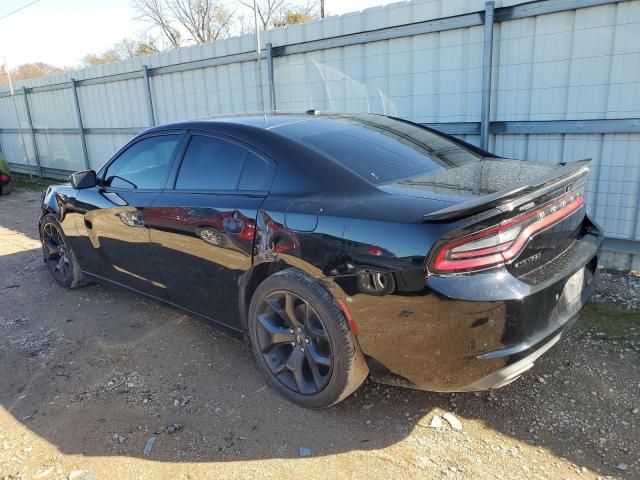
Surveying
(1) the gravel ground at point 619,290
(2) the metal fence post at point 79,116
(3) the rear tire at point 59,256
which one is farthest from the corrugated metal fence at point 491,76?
(2) the metal fence post at point 79,116

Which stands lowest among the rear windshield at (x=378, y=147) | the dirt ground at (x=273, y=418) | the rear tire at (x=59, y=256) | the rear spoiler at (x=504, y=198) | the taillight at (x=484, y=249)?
the dirt ground at (x=273, y=418)

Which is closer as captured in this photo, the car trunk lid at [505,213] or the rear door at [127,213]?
the car trunk lid at [505,213]

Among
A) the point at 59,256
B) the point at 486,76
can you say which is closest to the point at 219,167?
the point at 59,256

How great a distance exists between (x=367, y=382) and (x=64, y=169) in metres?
11.8

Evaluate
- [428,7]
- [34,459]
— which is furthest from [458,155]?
[34,459]

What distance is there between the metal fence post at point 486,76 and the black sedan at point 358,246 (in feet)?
5.27

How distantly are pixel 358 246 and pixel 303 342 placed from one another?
722 millimetres

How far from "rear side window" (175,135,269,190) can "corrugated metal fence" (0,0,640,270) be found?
294 centimetres

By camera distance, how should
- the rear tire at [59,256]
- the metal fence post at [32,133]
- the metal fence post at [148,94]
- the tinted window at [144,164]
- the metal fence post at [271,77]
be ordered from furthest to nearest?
the metal fence post at [32,133]
the metal fence post at [148,94]
the metal fence post at [271,77]
the rear tire at [59,256]
the tinted window at [144,164]

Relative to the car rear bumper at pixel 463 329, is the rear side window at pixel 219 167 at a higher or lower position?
higher

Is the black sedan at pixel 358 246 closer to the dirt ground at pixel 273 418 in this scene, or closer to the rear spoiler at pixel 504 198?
the rear spoiler at pixel 504 198

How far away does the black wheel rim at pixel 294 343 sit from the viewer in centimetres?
266

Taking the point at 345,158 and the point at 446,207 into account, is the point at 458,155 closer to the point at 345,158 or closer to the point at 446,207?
the point at 345,158

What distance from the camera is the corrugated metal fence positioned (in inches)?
171
